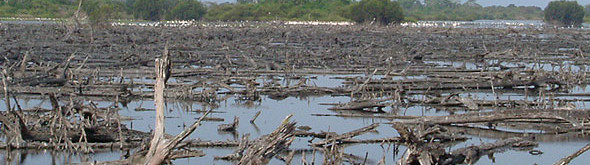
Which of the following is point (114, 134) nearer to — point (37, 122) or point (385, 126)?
point (37, 122)

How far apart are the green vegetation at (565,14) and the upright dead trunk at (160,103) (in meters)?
73.9

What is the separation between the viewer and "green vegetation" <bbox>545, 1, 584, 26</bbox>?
78500 mm

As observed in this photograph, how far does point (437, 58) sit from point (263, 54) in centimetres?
487

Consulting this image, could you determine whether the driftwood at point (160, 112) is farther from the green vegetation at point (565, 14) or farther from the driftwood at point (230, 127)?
the green vegetation at point (565, 14)

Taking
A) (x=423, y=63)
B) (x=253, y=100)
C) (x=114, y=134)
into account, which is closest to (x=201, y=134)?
(x=114, y=134)

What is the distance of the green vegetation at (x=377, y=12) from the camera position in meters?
66.1

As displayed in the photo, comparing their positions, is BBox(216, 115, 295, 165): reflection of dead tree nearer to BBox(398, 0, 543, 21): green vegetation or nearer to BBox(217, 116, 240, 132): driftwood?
BBox(217, 116, 240, 132): driftwood

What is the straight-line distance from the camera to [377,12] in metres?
65.7

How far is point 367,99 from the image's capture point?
47.4 ft

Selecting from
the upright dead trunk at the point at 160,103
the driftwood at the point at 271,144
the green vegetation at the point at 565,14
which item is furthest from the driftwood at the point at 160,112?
the green vegetation at the point at 565,14

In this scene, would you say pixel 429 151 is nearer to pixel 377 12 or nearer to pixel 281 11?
pixel 377 12

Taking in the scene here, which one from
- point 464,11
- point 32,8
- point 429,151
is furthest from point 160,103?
point 464,11

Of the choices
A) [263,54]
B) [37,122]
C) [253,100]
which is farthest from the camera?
[263,54]

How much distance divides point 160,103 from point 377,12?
59588mm
